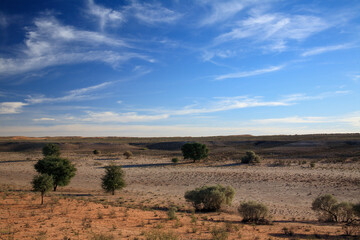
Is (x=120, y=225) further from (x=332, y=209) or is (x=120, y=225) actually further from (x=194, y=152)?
(x=194, y=152)

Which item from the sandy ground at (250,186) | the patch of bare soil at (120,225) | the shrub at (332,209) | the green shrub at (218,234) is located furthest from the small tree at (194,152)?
the green shrub at (218,234)

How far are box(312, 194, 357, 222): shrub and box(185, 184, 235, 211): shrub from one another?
554cm

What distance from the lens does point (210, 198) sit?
17.8 meters

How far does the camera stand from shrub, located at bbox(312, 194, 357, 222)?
14.5 m

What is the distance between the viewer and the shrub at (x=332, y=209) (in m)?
14.5

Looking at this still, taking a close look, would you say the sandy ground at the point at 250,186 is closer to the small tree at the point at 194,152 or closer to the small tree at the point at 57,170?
the small tree at the point at 57,170

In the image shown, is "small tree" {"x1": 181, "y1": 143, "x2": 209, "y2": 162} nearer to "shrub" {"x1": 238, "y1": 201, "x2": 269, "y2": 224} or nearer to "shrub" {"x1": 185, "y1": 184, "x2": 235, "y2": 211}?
"shrub" {"x1": 185, "y1": 184, "x2": 235, "y2": 211}

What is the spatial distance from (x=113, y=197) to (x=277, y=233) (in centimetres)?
1432

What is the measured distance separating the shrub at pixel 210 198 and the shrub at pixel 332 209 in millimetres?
5541

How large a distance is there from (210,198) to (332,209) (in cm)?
725

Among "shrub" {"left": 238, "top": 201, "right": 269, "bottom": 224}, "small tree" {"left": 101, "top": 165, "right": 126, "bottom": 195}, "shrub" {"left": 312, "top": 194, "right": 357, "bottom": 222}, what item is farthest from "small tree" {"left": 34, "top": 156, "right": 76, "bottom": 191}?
"shrub" {"left": 312, "top": 194, "right": 357, "bottom": 222}

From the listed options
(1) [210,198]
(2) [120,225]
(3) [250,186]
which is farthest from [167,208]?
(3) [250,186]

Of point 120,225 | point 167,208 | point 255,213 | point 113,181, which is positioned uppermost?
point 113,181

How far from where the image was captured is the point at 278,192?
23828 mm
